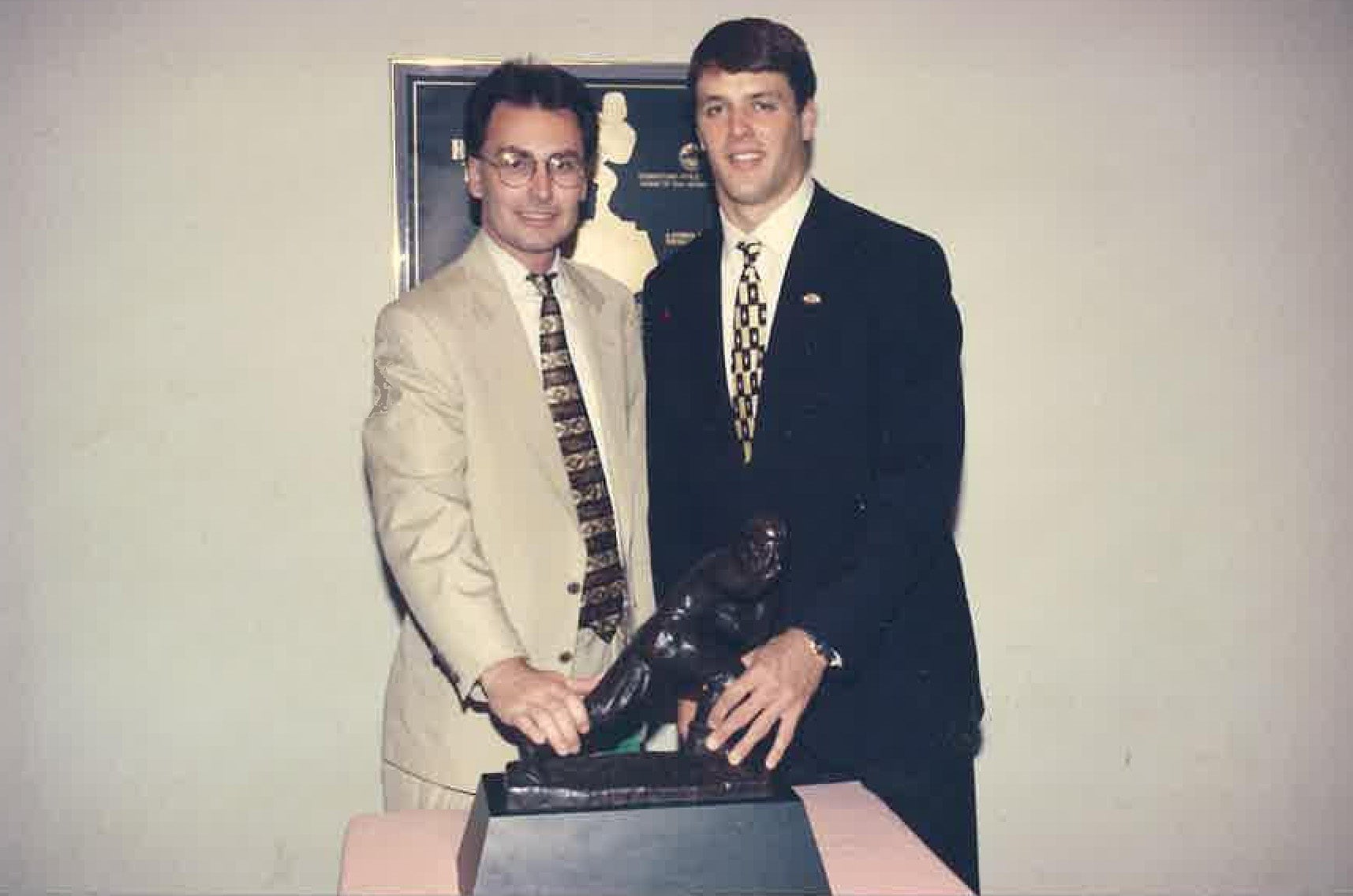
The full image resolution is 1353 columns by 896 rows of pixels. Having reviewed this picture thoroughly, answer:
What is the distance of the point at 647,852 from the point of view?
201cm

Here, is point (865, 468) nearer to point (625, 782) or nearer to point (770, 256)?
point (770, 256)

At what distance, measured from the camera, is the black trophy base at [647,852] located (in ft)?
6.49

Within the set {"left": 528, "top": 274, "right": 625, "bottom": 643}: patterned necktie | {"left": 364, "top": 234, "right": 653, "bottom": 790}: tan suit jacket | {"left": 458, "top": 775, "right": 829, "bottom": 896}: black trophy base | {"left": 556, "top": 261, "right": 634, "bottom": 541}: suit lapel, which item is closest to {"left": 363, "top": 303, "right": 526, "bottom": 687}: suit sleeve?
{"left": 364, "top": 234, "right": 653, "bottom": 790}: tan suit jacket

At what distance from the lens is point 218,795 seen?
365 centimetres

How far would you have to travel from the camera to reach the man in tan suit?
2.48m

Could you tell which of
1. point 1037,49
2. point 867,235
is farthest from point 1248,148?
point 867,235

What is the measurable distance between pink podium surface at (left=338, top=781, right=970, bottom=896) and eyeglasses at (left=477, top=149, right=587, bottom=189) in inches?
45.1

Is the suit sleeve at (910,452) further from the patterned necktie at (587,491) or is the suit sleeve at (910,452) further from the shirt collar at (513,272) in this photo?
the shirt collar at (513,272)

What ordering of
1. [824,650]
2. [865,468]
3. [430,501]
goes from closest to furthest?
1. [824,650]
2. [430,501]
3. [865,468]

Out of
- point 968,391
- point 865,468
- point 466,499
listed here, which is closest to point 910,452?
point 865,468

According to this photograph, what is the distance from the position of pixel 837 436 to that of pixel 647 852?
877 millimetres

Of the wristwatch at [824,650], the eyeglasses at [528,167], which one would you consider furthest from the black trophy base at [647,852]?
the eyeglasses at [528,167]

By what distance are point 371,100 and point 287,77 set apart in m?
0.21

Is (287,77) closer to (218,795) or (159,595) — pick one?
(159,595)
